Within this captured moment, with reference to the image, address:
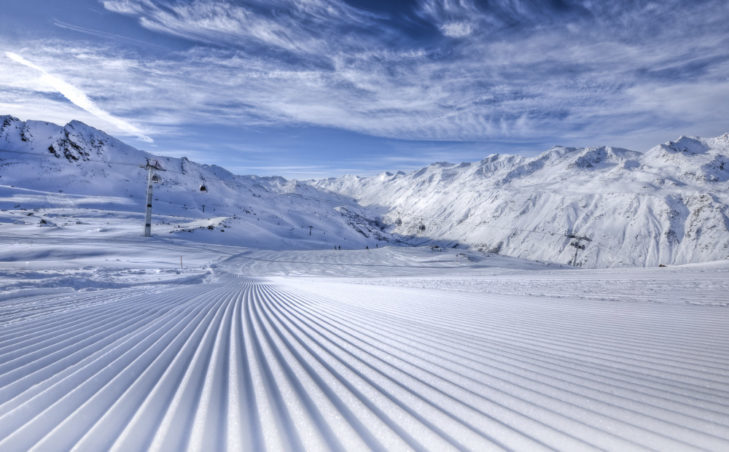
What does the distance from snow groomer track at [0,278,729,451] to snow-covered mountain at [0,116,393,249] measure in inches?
2136

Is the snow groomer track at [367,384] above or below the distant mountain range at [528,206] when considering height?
below

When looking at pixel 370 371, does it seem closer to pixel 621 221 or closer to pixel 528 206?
pixel 621 221

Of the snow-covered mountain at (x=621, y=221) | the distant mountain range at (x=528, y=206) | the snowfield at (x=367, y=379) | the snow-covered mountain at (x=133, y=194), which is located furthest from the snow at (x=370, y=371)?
the snow-covered mountain at (x=621, y=221)

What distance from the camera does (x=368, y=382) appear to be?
11.8ft

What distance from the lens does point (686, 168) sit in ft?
642

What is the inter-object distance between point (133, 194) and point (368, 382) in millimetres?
144921

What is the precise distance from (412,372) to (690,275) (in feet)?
56.0

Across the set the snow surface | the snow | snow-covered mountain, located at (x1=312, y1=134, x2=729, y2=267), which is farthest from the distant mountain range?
the snow surface

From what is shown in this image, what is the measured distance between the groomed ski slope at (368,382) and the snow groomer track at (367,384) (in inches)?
0.7

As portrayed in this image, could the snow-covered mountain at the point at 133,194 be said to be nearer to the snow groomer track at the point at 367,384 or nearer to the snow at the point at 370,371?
the snow at the point at 370,371

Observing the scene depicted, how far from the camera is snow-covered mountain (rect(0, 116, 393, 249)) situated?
73312mm

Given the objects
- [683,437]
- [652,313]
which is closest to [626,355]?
[683,437]

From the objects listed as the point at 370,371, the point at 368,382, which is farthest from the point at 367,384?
the point at 370,371

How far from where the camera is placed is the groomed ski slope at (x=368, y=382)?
253 cm
